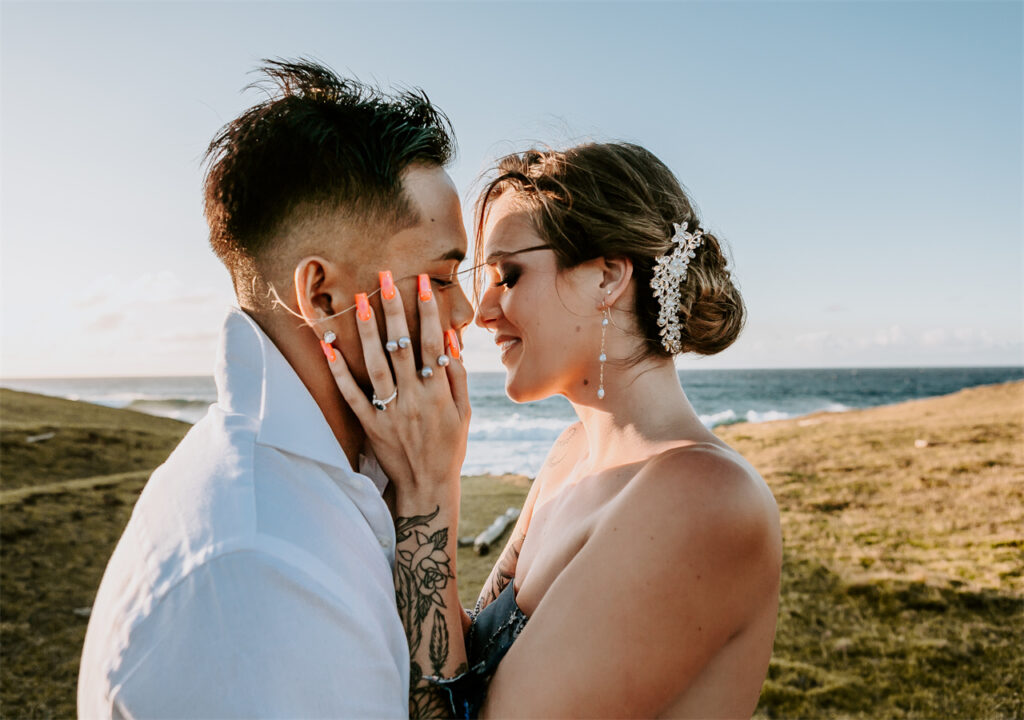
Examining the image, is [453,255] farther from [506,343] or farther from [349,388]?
[506,343]

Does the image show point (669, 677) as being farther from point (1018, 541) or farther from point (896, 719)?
point (1018, 541)

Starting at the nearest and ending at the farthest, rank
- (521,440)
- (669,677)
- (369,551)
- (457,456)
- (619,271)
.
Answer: (369,551) < (669,677) < (457,456) < (619,271) < (521,440)

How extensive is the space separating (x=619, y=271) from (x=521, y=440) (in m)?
31.3

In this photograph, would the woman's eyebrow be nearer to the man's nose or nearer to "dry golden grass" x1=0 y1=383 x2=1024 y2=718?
the man's nose

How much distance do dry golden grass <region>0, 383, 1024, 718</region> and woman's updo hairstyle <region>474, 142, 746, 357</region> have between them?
15.3 ft

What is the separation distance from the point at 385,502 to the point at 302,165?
120cm

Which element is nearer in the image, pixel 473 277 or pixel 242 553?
pixel 242 553

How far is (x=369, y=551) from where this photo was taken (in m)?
2.09

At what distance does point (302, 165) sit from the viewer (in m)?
2.40

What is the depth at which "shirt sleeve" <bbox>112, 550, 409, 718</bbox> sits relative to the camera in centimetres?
167

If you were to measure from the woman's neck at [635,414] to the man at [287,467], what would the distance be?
0.94 meters

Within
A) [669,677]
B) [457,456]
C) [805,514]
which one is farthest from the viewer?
[805,514]

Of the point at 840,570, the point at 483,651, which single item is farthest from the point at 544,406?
the point at 483,651

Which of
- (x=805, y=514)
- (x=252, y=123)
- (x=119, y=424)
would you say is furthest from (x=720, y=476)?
(x=119, y=424)
